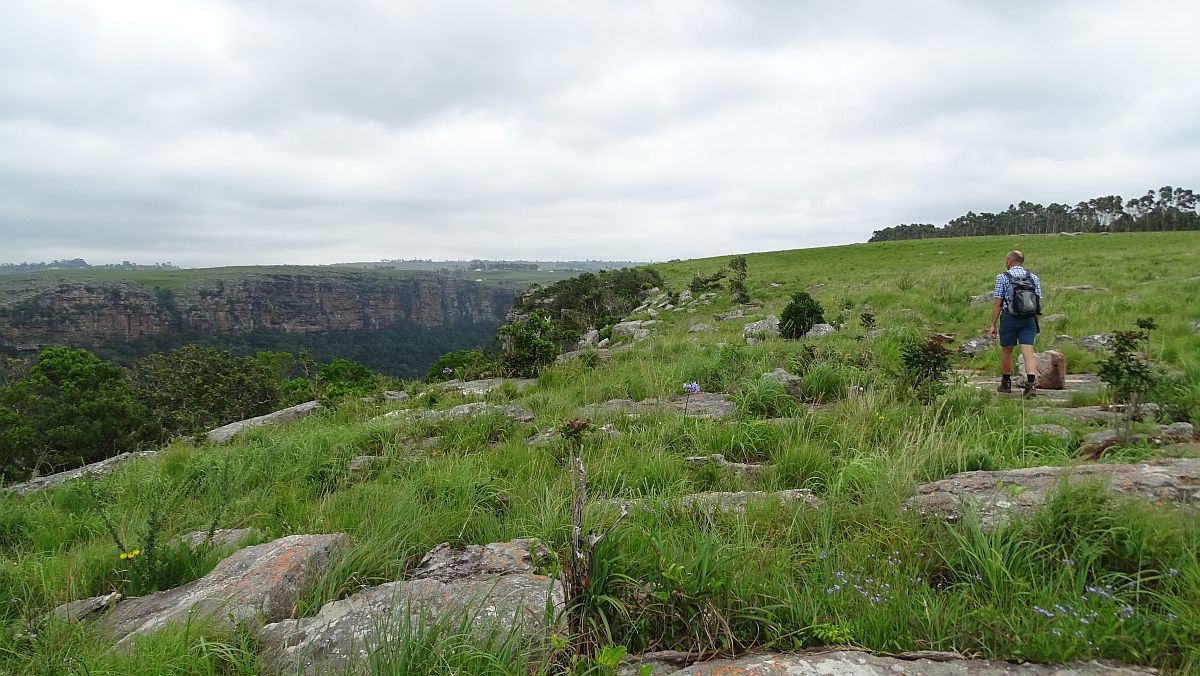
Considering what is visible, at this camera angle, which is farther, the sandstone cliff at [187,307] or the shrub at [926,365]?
the sandstone cliff at [187,307]

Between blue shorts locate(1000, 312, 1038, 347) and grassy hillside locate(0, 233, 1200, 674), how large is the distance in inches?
57.4

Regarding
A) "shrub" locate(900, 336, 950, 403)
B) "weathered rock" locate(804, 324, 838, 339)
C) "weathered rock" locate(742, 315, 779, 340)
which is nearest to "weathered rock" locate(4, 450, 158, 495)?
"shrub" locate(900, 336, 950, 403)

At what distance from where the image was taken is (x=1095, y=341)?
8.65m

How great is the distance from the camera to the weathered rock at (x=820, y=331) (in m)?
10.6

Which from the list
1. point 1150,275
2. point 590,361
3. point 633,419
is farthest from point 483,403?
point 1150,275

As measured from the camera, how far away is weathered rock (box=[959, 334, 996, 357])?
9094 mm

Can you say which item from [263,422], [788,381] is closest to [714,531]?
[788,381]

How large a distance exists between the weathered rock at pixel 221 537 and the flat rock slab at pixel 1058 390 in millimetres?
7382

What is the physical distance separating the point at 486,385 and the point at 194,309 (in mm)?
181095

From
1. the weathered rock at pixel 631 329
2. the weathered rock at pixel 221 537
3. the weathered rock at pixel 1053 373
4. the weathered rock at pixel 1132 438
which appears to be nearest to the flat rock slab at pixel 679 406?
the weathered rock at pixel 1132 438

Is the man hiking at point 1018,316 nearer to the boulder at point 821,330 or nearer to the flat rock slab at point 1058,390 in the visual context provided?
the flat rock slab at point 1058,390

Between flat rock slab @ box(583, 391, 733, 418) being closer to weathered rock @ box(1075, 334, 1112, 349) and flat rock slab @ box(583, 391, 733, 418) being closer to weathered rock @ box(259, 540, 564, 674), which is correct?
weathered rock @ box(259, 540, 564, 674)

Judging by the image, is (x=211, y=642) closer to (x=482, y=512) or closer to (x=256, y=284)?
(x=482, y=512)

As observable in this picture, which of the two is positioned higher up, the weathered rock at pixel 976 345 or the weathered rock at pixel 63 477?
the weathered rock at pixel 976 345
